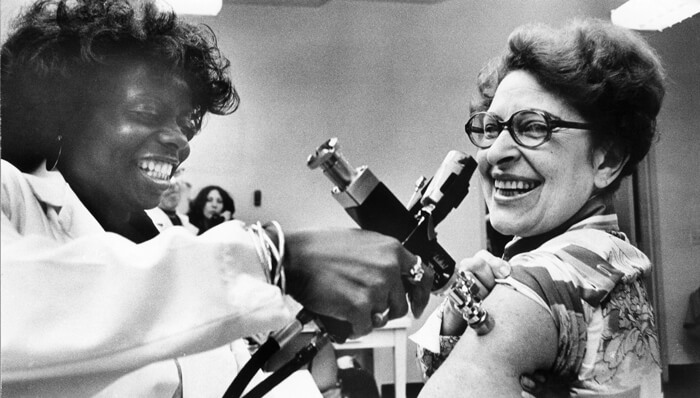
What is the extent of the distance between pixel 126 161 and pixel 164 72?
0.41 ft

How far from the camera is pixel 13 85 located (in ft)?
2.59

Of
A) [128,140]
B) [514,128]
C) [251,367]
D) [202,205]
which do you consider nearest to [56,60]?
[128,140]

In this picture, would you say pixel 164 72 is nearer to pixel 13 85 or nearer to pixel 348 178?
pixel 13 85

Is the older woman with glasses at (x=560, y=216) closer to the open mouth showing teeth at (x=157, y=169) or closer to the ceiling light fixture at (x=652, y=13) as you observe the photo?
the ceiling light fixture at (x=652, y=13)

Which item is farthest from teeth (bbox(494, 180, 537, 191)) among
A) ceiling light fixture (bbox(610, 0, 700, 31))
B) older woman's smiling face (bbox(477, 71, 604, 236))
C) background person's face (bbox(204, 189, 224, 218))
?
background person's face (bbox(204, 189, 224, 218))

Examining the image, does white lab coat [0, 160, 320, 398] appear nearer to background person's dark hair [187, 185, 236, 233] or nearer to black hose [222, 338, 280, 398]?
black hose [222, 338, 280, 398]

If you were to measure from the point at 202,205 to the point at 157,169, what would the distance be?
8 centimetres

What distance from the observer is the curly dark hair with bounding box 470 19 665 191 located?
2.93 ft

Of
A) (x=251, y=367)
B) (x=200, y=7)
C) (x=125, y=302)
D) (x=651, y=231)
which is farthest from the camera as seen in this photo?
(x=651, y=231)

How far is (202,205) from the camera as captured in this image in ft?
2.81

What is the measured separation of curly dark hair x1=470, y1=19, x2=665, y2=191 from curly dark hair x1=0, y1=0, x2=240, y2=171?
49 centimetres

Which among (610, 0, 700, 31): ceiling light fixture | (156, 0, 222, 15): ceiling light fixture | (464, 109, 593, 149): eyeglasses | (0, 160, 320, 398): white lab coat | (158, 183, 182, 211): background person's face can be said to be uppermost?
(156, 0, 222, 15): ceiling light fixture

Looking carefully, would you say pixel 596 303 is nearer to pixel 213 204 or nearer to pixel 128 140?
pixel 213 204

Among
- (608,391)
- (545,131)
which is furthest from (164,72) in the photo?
(608,391)
